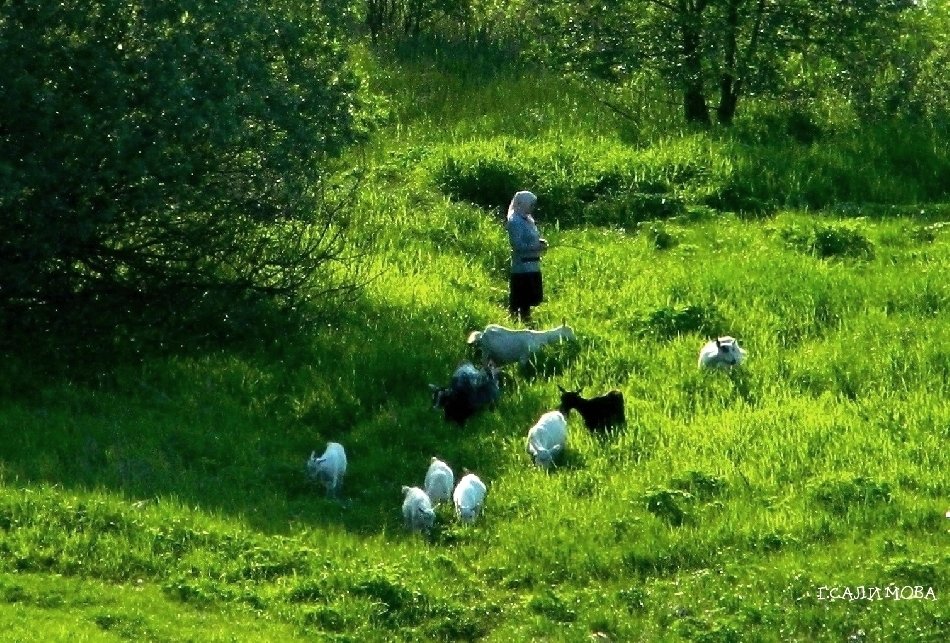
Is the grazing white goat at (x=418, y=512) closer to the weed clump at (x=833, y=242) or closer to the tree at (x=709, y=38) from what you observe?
the weed clump at (x=833, y=242)

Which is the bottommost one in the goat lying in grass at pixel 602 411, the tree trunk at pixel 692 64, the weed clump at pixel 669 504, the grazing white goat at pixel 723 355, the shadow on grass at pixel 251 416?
the shadow on grass at pixel 251 416

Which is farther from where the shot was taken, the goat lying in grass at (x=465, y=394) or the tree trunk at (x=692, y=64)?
the tree trunk at (x=692, y=64)

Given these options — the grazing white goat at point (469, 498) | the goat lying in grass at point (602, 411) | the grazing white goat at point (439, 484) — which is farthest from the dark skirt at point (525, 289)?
the grazing white goat at point (469, 498)

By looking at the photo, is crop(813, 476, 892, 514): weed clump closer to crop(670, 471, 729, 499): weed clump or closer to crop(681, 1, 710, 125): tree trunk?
crop(670, 471, 729, 499): weed clump

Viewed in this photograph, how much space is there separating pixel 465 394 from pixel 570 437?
1.28 meters

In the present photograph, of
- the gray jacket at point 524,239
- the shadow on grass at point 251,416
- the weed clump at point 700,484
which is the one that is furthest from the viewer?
the gray jacket at point 524,239

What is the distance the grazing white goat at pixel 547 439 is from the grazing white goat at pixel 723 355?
2.46 meters

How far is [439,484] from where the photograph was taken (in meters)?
15.1

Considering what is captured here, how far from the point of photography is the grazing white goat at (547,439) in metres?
16.0

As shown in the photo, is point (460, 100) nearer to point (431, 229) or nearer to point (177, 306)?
point (431, 229)

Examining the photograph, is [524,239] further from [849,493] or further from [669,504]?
[849,493]

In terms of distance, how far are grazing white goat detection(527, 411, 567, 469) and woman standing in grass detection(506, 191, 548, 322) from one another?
3.91 metres

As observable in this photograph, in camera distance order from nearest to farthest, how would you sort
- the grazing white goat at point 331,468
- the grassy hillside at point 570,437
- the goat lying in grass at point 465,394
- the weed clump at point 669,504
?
1. the grassy hillside at point 570,437
2. the weed clump at point 669,504
3. the grazing white goat at point 331,468
4. the goat lying in grass at point 465,394

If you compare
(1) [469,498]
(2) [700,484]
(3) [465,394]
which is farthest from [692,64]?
(1) [469,498]
